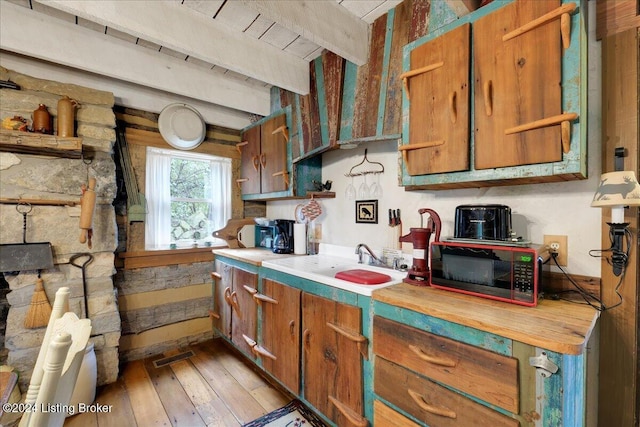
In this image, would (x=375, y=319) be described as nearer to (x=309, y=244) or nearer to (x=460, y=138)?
(x=460, y=138)

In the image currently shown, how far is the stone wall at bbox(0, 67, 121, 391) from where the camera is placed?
76.9 inches

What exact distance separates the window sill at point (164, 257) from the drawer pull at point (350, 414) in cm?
205

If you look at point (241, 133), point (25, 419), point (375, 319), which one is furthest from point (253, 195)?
point (25, 419)

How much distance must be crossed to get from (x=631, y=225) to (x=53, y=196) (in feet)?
11.1

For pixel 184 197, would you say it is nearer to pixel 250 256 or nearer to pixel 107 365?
pixel 250 256

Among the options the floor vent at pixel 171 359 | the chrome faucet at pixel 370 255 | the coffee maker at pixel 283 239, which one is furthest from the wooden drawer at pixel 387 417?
the floor vent at pixel 171 359

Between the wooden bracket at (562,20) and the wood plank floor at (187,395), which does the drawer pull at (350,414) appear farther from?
the wooden bracket at (562,20)

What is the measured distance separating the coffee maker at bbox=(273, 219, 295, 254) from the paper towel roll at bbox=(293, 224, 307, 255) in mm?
85

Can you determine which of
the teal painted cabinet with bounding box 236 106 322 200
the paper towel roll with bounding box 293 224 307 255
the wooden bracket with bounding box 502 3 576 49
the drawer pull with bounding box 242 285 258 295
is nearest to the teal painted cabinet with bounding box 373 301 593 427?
the wooden bracket with bounding box 502 3 576 49

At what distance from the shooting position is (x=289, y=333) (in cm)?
191

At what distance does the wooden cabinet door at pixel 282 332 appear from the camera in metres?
1.86

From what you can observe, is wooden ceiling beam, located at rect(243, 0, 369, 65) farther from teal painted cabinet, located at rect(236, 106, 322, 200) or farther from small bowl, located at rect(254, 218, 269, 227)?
small bowl, located at rect(254, 218, 269, 227)

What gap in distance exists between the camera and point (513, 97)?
1170mm

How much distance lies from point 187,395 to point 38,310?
121 centimetres
